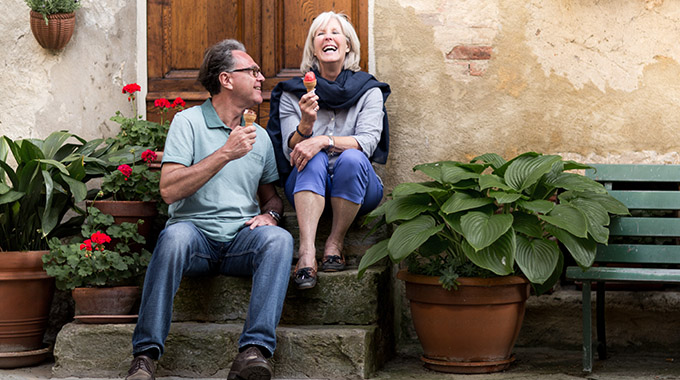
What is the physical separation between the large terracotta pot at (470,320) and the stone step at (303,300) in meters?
0.22

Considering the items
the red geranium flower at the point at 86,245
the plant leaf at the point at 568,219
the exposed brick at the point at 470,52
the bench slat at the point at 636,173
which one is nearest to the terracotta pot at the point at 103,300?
the red geranium flower at the point at 86,245

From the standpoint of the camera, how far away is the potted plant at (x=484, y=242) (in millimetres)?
2957

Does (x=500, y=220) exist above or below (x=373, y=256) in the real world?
above

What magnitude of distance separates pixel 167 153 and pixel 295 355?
100 centimetres

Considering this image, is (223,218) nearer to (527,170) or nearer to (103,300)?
(103,300)

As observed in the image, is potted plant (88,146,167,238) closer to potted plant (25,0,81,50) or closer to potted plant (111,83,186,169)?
potted plant (111,83,186,169)

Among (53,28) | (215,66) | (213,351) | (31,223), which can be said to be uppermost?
(53,28)

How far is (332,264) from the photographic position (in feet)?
11.1

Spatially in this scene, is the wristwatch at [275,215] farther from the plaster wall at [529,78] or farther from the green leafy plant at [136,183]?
the plaster wall at [529,78]

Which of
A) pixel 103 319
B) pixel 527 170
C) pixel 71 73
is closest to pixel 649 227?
pixel 527 170

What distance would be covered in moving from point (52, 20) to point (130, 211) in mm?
1299

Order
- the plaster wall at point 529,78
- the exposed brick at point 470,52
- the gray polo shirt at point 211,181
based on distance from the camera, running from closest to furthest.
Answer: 1. the gray polo shirt at point 211,181
2. the plaster wall at point 529,78
3. the exposed brick at point 470,52

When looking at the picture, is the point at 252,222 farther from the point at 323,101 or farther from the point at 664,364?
the point at 664,364

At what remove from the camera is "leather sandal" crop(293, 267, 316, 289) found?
10.5 feet
